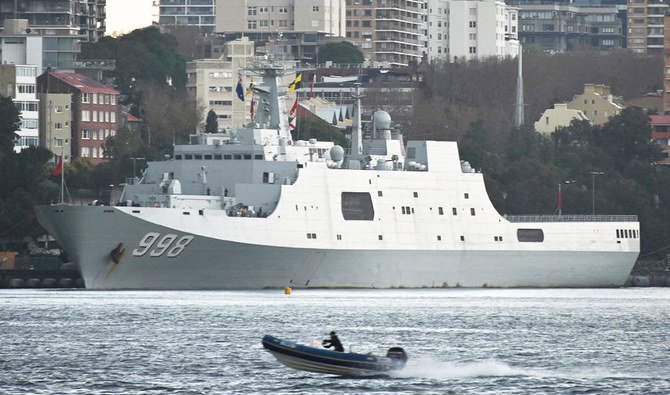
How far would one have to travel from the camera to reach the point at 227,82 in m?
173

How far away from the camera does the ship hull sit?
86.4 metres

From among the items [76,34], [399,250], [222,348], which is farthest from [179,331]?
[76,34]

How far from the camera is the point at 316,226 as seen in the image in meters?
91.2

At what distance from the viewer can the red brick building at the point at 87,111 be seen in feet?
469

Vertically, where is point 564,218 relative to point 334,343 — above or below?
above

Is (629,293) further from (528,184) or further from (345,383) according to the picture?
(345,383)

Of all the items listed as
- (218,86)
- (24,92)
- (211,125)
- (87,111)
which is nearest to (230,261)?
(211,125)

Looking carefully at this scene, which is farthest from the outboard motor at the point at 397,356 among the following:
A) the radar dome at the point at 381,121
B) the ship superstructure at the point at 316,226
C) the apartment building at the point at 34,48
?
the apartment building at the point at 34,48

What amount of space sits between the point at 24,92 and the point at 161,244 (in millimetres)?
53119

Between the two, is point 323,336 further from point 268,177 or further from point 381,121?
point 381,121

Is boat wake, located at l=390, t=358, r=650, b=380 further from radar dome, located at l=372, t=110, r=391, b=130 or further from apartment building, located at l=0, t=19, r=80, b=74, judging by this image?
apartment building, located at l=0, t=19, r=80, b=74

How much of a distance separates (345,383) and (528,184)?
6870 cm

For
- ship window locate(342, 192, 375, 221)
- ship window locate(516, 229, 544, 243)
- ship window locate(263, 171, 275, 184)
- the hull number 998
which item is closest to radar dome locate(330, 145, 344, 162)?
ship window locate(342, 192, 375, 221)

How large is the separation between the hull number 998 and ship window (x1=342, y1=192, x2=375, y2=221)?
28.9ft
